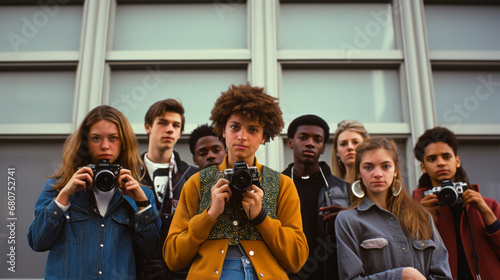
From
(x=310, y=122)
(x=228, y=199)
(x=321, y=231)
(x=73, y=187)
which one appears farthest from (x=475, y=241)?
(x=73, y=187)

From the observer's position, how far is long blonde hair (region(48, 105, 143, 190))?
7.35 feet

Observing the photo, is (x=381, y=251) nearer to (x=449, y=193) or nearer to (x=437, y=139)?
(x=449, y=193)

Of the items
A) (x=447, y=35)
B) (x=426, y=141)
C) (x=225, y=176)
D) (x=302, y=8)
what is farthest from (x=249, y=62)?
(x=225, y=176)

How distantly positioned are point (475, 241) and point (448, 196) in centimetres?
37

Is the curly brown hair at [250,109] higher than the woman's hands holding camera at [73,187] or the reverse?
higher

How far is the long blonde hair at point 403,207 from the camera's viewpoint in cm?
224

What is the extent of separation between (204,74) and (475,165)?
2.99 m

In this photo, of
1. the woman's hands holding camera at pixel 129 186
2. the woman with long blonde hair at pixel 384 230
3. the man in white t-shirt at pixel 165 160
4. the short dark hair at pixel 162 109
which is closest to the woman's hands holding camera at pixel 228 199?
the woman's hands holding camera at pixel 129 186

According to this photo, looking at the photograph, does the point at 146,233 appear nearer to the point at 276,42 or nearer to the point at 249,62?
the point at 249,62

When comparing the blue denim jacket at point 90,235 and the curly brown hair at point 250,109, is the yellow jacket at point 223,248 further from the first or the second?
the curly brown hair at point 250,109

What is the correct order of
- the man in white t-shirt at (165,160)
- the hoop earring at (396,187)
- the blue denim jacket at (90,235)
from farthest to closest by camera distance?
the man in white t-shirt at (165,160)
the hoop earring at (396,187)
the blue denim jacket at (90,235)

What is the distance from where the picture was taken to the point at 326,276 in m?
2.42

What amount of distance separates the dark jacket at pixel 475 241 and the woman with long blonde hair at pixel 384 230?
39 cm

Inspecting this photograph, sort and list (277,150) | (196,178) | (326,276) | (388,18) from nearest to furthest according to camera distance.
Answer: (196,178)
(326,276)
(277,150)
(388,18)
